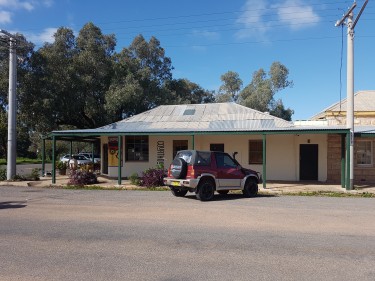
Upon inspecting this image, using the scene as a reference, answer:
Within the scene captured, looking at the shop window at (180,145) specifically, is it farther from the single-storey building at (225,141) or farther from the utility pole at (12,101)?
the utility pole at (12,101)

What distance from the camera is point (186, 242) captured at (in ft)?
24.6

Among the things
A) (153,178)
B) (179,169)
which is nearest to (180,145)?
(153,178)

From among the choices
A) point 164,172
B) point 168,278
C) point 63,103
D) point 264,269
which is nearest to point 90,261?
point 168,278

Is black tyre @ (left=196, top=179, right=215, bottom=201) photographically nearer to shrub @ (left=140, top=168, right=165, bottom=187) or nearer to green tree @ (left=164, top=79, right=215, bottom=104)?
shrub @ (left=140, top=168, right=165, bottom=187)

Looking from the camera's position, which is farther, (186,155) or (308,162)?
(308,162)

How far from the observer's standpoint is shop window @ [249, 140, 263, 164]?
2277cm

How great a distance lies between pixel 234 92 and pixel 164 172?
129 ft

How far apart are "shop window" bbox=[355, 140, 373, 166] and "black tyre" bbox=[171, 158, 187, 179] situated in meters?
12.3

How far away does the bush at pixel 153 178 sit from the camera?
19453mm

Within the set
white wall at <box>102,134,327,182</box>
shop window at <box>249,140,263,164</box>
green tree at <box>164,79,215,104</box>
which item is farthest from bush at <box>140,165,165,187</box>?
green tree at <box>164,79,215,104</box>

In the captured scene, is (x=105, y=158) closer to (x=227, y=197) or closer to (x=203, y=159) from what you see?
(x=227, y=197)

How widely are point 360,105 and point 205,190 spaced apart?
50.2 feet

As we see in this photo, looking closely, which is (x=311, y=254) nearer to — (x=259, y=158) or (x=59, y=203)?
(x=59, y=203)

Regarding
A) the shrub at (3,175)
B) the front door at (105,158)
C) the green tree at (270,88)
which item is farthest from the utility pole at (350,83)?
the green tree at (270,88)
